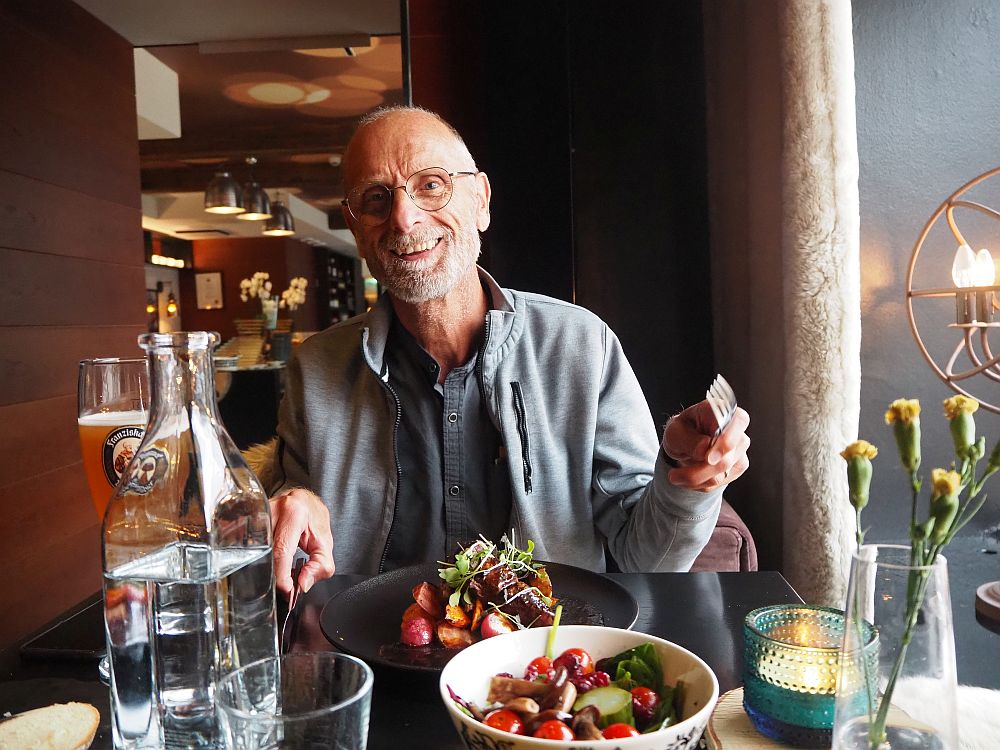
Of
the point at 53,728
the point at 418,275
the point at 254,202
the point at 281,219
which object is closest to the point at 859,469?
the point at 53,728

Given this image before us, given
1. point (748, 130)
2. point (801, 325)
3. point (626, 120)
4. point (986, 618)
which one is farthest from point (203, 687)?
point (626, 120)

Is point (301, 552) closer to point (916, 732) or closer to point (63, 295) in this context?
point (916, 732)

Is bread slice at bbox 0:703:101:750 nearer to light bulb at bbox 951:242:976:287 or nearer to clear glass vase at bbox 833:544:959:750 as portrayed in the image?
clear glass vase at bbox 833:544:959:750

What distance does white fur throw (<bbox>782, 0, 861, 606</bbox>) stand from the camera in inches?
79.4

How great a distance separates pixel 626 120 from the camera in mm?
2762

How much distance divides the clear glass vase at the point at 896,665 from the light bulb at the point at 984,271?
1545 mm

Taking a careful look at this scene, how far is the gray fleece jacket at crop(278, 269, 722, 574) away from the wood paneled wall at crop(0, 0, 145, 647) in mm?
2008

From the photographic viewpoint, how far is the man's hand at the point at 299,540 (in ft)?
3.15

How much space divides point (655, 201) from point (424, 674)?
91.1 inches

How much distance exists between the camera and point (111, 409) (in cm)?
89

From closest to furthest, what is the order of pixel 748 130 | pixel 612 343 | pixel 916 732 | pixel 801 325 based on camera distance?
pixel 916 732, pixel 612 343, pixel 801 325, pixel 748 130

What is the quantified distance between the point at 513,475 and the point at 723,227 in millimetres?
1531

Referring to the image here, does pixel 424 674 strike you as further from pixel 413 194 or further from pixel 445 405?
pixel 413 194

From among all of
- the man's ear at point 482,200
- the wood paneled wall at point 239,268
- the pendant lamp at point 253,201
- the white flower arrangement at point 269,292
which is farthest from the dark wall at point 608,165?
the wood paneled wall at point 239,268
